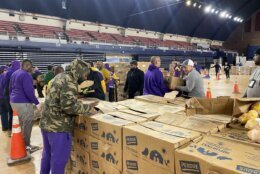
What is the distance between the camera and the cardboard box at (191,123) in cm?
145

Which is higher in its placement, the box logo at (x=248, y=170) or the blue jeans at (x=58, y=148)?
the box logo at (x=248, y=170)

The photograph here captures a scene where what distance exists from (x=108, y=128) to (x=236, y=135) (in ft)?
3.01

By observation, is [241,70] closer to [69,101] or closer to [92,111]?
[92,111]

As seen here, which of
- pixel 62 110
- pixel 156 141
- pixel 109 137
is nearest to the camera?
pixel 156 141

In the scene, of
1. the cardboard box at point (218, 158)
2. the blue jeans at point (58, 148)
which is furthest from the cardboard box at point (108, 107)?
the cardboard box at point (218, 158)

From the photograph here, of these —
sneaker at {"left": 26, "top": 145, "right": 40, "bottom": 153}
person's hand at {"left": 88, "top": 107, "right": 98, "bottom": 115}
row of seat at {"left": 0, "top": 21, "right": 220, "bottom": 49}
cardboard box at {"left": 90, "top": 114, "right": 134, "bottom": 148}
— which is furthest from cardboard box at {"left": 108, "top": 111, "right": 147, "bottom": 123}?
row of seat at {"left": 0, "top": 21, "right": 220, "bottom": 49}

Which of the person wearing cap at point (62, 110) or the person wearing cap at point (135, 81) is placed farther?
the person wearing cap at point (135, 81)

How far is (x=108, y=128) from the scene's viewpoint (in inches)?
66.2

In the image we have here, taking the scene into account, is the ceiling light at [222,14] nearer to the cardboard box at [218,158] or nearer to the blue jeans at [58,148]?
the blue jeans at [58,148]

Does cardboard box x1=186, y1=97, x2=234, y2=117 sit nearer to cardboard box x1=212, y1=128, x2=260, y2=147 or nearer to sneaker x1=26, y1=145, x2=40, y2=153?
cardboard box x1=212, y1=128, x2=260, y2=147

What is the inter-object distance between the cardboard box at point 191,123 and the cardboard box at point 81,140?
721 mm

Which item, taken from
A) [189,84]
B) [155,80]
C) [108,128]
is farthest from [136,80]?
[108,128]

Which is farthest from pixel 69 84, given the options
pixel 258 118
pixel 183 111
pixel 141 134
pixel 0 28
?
pixel 0 28

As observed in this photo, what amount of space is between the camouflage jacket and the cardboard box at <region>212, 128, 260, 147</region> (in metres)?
1.16
